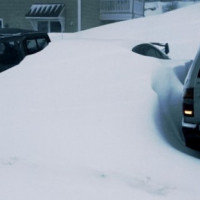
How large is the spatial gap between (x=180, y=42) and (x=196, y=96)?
10.9m

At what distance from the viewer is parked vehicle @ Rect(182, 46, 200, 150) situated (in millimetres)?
4289

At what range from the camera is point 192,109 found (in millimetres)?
4336

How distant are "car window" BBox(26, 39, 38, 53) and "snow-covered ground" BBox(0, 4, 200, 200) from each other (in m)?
1.60

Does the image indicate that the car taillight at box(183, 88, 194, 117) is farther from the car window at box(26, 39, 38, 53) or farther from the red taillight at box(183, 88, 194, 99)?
the car window at box(26, 39, 38, 53)

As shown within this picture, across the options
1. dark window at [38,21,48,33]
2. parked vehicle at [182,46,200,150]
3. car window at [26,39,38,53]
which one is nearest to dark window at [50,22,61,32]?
dark window at [38,21,48,33]

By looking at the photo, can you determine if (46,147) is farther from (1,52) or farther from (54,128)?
(1,52)

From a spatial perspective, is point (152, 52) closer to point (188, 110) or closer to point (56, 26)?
point (188, 110)

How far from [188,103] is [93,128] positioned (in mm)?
1183

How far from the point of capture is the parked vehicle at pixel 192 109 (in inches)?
169

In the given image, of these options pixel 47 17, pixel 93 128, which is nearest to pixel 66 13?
pixel 47 17

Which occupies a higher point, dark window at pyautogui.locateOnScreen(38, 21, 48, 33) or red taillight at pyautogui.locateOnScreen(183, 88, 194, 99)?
red taillight at pyautogui.locateOnScreen(183, 88, 194, 99)

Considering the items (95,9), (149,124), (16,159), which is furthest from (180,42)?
(16,159)

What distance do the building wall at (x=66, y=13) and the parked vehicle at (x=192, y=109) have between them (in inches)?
633

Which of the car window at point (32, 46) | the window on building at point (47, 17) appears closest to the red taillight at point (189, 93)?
the car window at point (32, 46)
